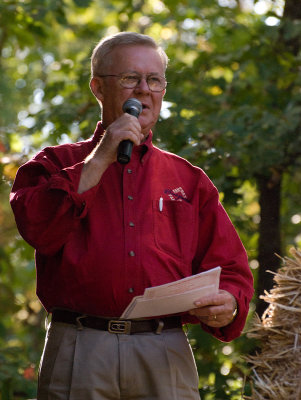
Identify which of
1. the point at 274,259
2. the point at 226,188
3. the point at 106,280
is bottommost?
the point at 274,259

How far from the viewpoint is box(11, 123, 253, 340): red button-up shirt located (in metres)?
2.62

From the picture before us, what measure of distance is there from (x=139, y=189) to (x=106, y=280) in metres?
0.43

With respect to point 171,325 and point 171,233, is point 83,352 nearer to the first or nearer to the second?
point 171,325

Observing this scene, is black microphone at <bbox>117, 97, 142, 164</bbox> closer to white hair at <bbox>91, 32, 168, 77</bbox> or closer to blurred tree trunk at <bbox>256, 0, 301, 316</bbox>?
white hair at <bbox>91, 32, 168, 77</bbox>

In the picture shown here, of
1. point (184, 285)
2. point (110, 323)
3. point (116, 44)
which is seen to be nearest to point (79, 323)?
point (110, 323)

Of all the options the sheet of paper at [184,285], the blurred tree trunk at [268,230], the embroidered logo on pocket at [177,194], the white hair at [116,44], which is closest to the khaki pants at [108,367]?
the sheet of paper at [184,285]

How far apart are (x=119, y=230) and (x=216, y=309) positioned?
0.47 metres

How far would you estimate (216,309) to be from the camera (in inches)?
108

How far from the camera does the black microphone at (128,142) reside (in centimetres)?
249

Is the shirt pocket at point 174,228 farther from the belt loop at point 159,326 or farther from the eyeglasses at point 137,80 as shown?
the eyeglasses at point 137,80

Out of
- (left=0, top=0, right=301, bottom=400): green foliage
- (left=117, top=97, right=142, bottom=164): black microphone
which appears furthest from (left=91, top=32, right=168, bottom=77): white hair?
(left=0, top=0, right=301, bottom=400): green foliage

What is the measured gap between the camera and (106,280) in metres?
2.69

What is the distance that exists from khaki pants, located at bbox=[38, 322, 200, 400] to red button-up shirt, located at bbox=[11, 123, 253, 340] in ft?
0.36

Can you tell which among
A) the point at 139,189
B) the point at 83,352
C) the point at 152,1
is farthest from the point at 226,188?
the point at 152,1
